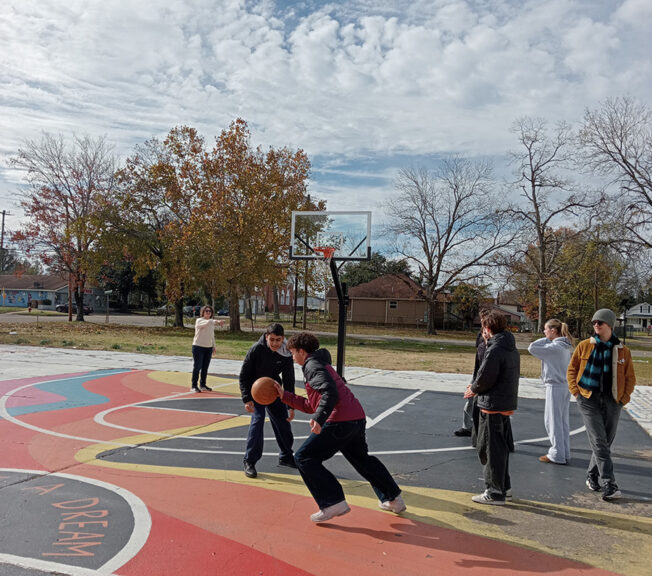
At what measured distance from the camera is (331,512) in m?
4.79

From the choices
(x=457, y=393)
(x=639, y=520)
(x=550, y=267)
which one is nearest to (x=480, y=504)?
(x=639, y=520)

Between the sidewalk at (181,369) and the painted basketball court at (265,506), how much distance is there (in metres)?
3.88

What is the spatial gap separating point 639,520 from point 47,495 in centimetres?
572

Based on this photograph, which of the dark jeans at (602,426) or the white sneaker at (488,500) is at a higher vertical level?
the dark jeans at (602,426)

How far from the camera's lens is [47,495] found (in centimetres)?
527

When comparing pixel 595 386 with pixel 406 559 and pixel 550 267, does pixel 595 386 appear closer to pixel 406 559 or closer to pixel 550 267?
pixel 406 559

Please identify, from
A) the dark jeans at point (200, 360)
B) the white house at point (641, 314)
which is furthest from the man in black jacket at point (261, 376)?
the white house at point (641, 314)

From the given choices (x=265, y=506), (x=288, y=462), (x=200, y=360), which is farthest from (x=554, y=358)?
(x=200, y=360)

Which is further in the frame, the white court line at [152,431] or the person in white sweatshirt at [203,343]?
the person in white sweatshirt at [203,343]

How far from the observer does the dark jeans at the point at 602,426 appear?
5.80 m

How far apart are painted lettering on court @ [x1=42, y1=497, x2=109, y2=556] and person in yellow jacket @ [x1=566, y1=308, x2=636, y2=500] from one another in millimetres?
4980

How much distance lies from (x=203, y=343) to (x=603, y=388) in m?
7.85

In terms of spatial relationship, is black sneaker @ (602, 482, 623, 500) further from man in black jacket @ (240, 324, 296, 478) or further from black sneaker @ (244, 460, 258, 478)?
black sneaker @ (244, 460, 258, 478)

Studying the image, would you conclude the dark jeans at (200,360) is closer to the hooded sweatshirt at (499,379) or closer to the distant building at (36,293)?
the hooded sweatshirt at (499,379)
